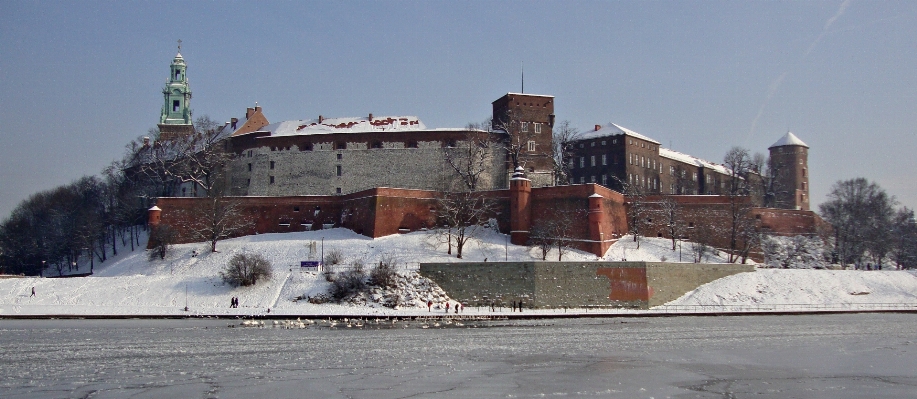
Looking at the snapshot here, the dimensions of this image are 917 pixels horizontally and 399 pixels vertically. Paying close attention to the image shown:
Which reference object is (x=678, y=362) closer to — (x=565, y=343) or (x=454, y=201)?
(x=565, y=343)

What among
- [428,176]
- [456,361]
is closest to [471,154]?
Answer: [428,176]

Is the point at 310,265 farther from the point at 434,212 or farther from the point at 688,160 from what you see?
the point at 688,160

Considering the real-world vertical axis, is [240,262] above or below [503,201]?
below

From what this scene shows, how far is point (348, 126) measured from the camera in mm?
55438

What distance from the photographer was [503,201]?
46875mm

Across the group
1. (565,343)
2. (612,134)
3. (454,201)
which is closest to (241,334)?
(565,343)

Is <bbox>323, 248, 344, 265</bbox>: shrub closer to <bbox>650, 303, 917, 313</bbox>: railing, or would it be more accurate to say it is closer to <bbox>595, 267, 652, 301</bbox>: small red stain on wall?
<bbox>595, 267, 652, 301</bbox>: small red stain on wall

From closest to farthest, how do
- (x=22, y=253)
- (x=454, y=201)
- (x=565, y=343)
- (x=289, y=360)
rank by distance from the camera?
1. (x=289, y=360)
2. (x=565, y=343)
3. (x=454, y=201)
4. (x=22, y=253)

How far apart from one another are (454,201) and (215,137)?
71.0 ft

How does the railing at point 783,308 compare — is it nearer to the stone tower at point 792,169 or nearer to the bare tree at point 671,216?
the bare tree at point 671,216

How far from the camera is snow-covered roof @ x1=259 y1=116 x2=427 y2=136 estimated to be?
54750mm

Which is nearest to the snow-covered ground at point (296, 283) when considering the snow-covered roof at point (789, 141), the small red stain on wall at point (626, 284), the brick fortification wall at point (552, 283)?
the brick fortification wall at point (552, 283)

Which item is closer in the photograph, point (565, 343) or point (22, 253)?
point (565, 343)

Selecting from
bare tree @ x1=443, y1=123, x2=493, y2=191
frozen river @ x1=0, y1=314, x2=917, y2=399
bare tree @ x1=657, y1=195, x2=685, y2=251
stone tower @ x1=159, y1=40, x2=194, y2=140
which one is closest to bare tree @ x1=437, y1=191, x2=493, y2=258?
bare tree @ x1=443, y1=123, x2=493, y2=191
